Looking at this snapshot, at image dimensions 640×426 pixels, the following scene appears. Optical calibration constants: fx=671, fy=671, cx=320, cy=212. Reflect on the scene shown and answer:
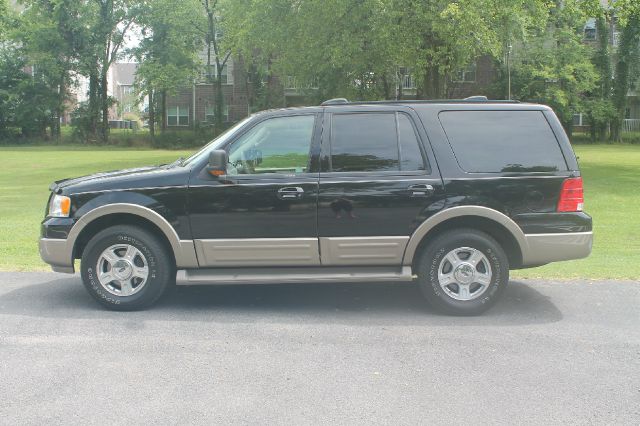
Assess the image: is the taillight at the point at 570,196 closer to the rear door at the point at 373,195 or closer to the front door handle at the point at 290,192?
the rear door at the point at 373,195

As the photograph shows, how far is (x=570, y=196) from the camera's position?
620 cm

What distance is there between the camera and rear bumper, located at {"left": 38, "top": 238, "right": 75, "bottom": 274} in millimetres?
6262

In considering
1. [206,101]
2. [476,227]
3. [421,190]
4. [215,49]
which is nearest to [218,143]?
[421,190]

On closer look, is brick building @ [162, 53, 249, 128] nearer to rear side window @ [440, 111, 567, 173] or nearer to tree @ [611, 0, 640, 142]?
tree @ [611, 0, 640, 142]

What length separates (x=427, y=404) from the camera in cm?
418

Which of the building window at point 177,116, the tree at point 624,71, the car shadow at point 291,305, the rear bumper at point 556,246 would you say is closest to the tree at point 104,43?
the building window at point 177,116

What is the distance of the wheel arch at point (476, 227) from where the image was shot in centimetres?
614

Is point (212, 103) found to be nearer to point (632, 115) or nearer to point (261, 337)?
point (632, 115)

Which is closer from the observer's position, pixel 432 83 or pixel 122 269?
pixel 122 269

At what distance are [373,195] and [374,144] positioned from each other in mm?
A: 531

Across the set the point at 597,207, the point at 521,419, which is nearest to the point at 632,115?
the point at 597,207

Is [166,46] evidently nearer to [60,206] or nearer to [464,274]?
[60,206]

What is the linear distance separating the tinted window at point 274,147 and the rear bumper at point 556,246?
2218 millimetres

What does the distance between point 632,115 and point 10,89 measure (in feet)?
184
